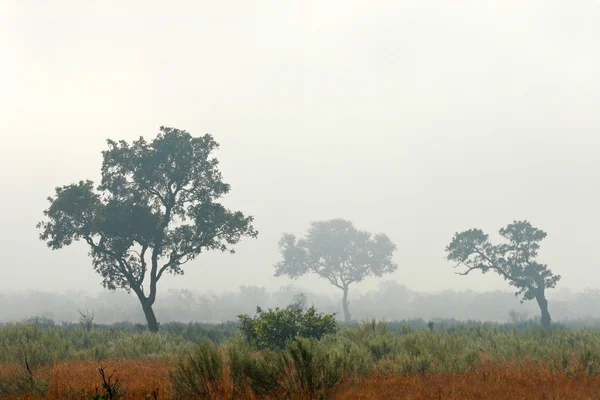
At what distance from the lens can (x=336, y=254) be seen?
203 feet

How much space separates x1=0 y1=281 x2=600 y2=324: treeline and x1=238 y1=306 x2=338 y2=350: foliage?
50071 mm

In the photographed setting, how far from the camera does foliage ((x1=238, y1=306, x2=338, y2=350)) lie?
47.4 feet

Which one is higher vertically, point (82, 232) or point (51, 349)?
point (82, 232)

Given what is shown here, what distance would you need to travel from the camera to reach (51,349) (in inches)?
608

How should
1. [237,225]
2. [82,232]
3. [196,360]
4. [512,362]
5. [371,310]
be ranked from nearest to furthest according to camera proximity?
1. [196,360]
2. [512,362]
3. [82,232]
4. [237,225]
5. [371,310]

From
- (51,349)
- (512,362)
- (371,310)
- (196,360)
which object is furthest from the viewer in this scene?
(371,310)

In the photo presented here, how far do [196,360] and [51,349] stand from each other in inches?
387

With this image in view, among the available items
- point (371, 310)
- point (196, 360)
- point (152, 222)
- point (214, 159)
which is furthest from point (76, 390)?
point (371, 310)

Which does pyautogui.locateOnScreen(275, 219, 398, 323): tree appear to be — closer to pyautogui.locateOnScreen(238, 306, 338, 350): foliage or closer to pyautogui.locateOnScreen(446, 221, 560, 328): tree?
pyautogui.locateOnScreen(446, 221, 560, 328): tree

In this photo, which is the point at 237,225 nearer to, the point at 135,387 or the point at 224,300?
the point at 135,387

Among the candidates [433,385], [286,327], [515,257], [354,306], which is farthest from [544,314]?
[354,306]

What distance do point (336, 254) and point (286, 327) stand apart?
47924mm

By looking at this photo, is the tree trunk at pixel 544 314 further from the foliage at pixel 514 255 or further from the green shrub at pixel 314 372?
the green shrub at pixel 314 372

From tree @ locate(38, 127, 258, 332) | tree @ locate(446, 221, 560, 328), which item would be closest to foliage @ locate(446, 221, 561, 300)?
tree @ locate(446, 221, 560, 328)
